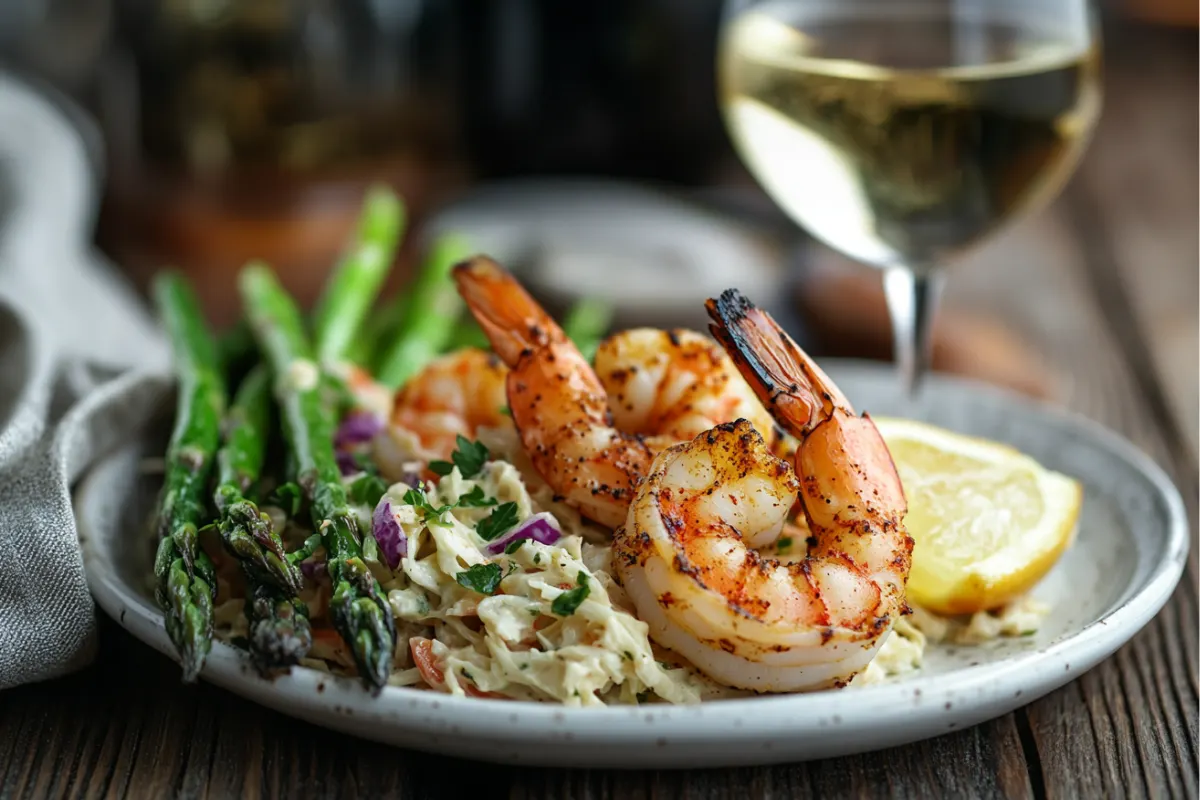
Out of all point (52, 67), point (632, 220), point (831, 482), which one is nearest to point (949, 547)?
point (831, 482)

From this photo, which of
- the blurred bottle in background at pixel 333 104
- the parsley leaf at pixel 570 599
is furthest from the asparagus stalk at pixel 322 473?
the blurred bottle in background at pixel 333 104

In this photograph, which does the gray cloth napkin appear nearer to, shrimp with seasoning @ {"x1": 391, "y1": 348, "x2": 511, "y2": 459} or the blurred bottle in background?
shrimp with seasoning @ {"x1": 391, "y1": 348, "x2": 511, "y2": 459}

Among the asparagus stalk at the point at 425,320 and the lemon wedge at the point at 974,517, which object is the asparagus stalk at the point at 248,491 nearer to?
the asparagus stalk at the point at 425,320

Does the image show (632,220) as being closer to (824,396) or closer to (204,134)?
(204,134)

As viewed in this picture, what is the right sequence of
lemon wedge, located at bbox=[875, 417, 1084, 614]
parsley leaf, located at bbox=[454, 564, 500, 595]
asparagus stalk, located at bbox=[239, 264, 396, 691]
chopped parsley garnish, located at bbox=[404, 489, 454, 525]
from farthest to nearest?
lemon wedge, located at bbox=[875, 417, 1084, 614], chopped parsley garnish, located at bbox=[404, 489, 454, 525], parsley leaf, located at bbox=[454, 564, 500, 595], asparagus stalk, located at bbox=[239, 264, 396, 691]

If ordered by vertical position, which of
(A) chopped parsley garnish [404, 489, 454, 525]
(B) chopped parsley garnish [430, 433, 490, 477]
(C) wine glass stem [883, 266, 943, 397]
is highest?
(A) chopped parsley garnish [404, 489, 454, 525]

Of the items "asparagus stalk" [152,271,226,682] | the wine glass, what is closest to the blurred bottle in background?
"asparagus stalk" [152,271,226,682]
